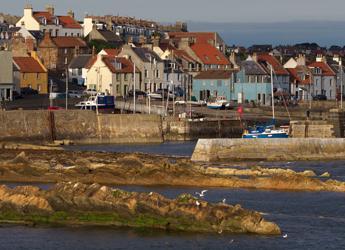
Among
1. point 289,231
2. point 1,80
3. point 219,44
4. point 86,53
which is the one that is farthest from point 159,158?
point 219,44

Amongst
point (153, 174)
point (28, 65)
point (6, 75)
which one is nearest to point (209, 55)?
point (28, 65)

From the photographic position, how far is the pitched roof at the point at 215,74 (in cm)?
11688

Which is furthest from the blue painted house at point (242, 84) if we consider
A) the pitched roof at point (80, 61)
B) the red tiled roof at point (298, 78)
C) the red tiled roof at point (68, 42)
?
the red tiled roof at point (68, 42)

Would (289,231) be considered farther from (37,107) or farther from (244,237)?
(37,107)

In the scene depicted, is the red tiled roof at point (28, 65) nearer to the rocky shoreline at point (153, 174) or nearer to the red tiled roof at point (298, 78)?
the red tiled roof at point (298, 78)

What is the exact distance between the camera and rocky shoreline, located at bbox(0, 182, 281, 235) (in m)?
41.6

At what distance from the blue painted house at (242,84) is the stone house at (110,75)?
27.2 ft

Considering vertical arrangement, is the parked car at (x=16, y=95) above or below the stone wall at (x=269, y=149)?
above

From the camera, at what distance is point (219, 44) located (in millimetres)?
144500

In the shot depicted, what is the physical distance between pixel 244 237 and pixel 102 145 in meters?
38.3

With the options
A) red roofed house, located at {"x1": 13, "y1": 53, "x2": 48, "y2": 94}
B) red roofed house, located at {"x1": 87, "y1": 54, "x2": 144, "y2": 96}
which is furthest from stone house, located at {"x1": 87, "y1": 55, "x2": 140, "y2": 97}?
red roofed house, located at {"x1": 13, "y1": 53, "x2": 48, "y2": 94}

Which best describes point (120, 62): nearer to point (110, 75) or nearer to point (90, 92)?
point (110, 75)

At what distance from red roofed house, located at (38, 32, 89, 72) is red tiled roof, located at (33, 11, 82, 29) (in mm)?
12623

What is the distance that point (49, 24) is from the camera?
140 m
